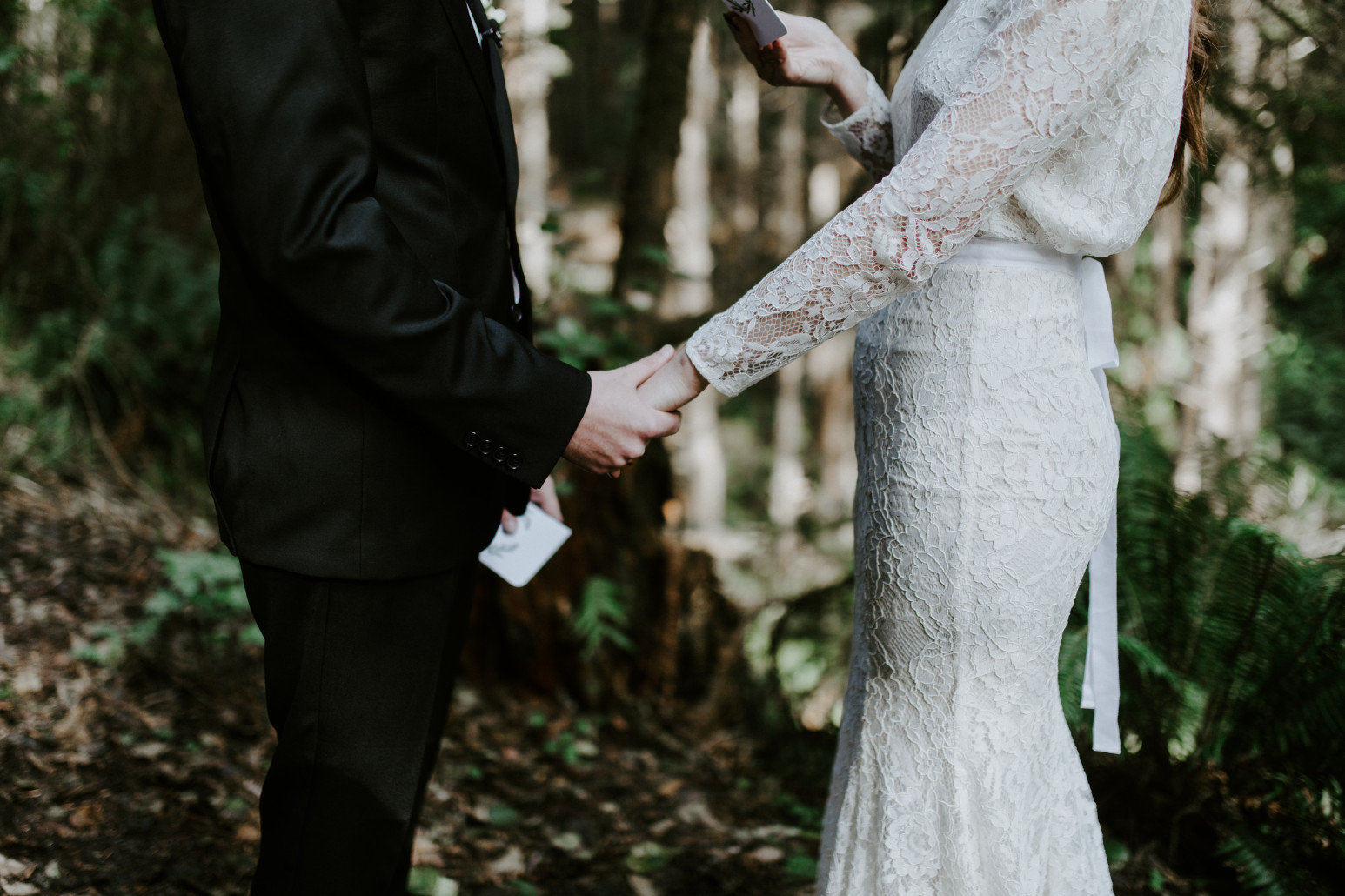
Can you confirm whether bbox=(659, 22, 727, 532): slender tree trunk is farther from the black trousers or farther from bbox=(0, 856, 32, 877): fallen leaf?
the black trousers

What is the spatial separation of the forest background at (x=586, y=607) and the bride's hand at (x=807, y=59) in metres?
0.84

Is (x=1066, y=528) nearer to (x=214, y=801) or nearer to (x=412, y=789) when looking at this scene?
(x=412, y=789)

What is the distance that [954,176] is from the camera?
4.32 ft

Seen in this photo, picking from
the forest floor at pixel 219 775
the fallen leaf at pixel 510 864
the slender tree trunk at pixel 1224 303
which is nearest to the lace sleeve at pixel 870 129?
the forest floor at pixel 219 775

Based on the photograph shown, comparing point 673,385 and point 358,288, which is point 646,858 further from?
point 358,288

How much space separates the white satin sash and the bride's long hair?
0.78 feet

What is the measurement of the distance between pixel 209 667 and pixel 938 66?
3.16 m

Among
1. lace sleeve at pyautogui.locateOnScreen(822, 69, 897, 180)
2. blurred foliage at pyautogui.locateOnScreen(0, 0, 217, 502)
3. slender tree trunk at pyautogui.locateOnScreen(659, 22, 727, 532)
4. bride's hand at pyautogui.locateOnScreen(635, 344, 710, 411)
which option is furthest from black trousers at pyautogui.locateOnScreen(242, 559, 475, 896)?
slender tree trunk at pyautogui.locateOnScreen(659, 22, 727, 532)

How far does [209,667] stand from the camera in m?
3.29

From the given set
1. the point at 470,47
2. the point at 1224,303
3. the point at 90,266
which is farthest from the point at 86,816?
the point at 1224,303

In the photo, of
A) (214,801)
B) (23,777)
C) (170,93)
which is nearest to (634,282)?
(214,801)

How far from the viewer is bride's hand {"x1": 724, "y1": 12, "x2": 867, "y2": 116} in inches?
77.4

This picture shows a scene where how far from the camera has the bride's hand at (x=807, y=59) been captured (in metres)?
1.96

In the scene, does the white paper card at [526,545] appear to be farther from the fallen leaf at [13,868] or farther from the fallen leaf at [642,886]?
the fallen leaf at [13,868]
